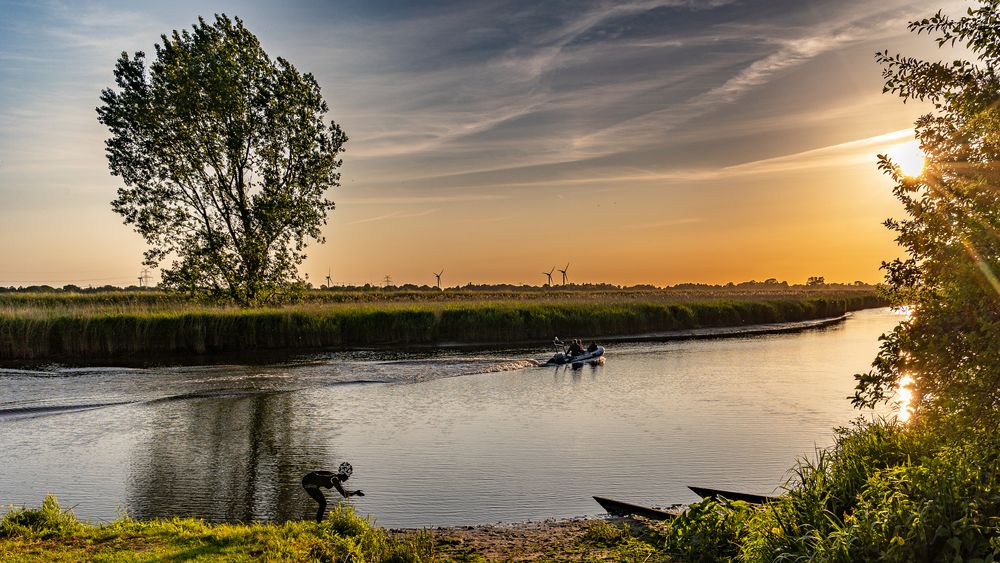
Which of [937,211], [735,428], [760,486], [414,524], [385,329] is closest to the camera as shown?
[937,211]

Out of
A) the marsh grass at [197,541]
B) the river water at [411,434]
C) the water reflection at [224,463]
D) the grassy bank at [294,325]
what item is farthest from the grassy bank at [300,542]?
the grassy bank at [294,325]

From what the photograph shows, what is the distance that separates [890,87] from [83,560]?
10.7 m

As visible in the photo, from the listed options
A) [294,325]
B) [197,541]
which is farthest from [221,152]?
[197,541]

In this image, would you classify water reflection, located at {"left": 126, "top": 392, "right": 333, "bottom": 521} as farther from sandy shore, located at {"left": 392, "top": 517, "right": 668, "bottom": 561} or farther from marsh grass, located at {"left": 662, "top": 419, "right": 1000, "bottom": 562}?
marsh grass, located at {"left": 662, "top": 419, "right": 1000, "bottom": 562}

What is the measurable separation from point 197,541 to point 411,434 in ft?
31.0

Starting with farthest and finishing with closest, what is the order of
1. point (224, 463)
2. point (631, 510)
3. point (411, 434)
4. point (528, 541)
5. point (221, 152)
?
1. point (221, 152)
2. point (411, 434)
3. point (224, 463)
4. point (631, 510)
5. point (528, 541)

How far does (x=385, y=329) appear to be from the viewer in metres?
42.8

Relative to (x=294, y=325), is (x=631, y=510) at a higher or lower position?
lower

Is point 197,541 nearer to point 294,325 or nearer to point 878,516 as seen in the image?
point 878,516

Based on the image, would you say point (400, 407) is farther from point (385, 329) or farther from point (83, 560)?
point (385, 329)

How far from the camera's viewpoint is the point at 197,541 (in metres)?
8.19

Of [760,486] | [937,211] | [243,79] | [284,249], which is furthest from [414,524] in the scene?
[243,79]

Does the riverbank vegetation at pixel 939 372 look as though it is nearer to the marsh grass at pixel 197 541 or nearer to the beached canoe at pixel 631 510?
the beached canoe at pixel 631 510

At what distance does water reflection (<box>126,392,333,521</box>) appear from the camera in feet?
37.6
